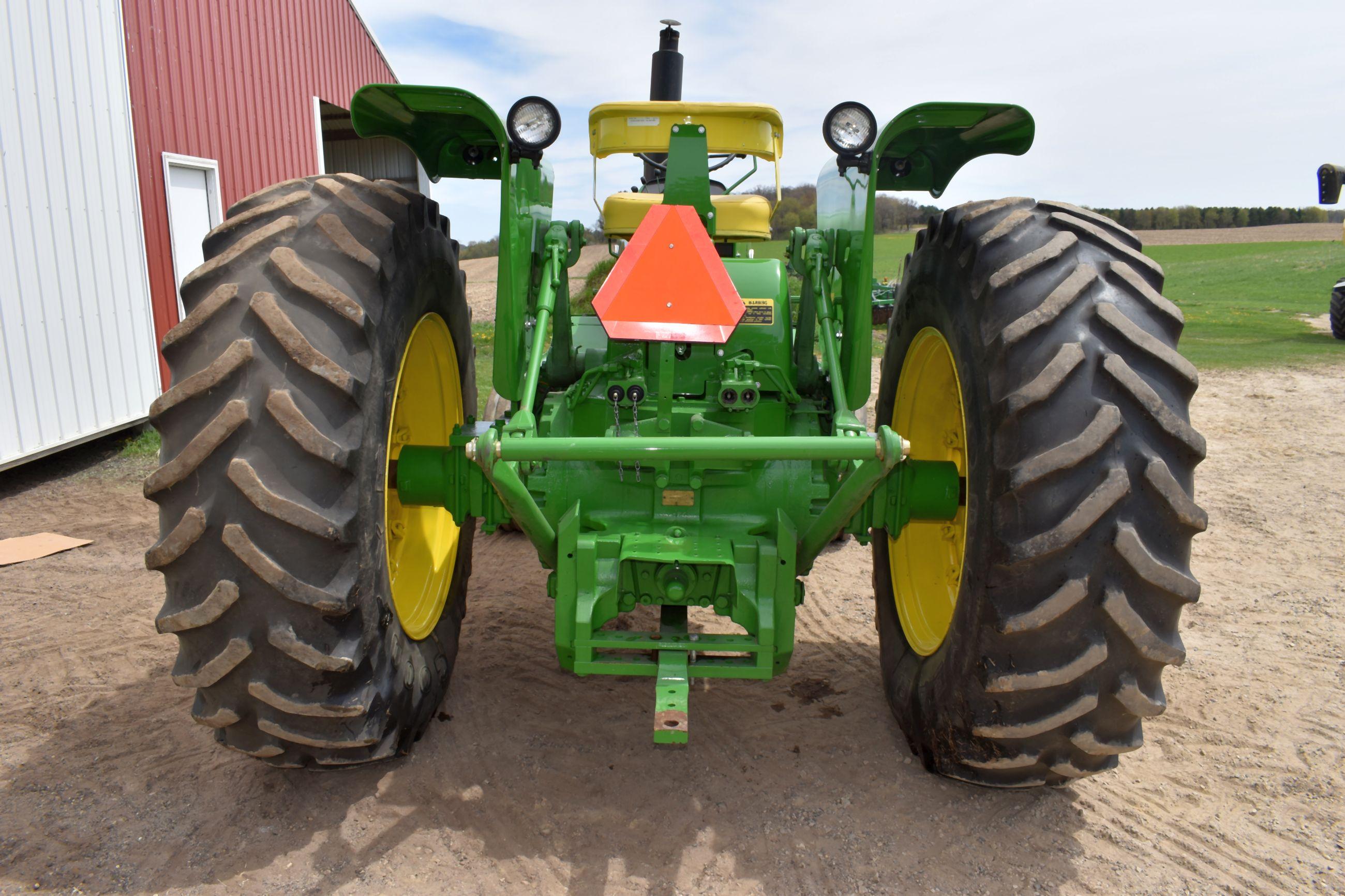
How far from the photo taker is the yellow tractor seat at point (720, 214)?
4.57m

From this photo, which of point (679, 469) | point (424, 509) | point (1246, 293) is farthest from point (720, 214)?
point (1246, 293)

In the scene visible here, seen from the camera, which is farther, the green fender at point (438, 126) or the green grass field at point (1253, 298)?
the green grass field at point (1253, 298)

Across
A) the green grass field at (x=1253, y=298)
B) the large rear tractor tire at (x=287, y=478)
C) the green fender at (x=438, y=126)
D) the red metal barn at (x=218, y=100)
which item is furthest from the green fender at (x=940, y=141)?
the green grass field at (x=1253, y=298)

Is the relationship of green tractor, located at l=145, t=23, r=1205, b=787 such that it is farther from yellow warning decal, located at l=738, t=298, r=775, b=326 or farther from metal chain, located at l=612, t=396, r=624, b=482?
yellow warning decal, located at l=738, t=298, r=775, b=326

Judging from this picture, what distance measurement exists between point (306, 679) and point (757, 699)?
6.18 feet

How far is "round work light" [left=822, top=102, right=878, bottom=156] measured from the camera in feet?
10.9

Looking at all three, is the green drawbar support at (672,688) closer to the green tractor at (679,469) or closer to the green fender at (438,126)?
the green tractor at (679,469)

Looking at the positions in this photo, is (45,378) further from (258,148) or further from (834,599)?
(834,599)

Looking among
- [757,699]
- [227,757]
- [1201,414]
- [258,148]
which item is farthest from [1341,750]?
[258,148]

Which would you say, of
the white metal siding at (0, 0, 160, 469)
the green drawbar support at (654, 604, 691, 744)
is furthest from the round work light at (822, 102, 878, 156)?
the white metal siding at (0, 0, 160, 469)

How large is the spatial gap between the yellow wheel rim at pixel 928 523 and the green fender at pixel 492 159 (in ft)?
5.05

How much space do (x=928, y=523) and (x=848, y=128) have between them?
1564 millimetres

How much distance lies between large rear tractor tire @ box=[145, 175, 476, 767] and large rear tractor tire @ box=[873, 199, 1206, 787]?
1738mm

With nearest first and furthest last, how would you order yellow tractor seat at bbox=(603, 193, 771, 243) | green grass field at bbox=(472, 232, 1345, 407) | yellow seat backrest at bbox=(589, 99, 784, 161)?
yellow seat backrest at bbox=(589, 99, 784, 161), yellow tractor seat at bbox=(603, 193, 771, 243), green grass field at bbox=(472, 232, 1345, 407)
